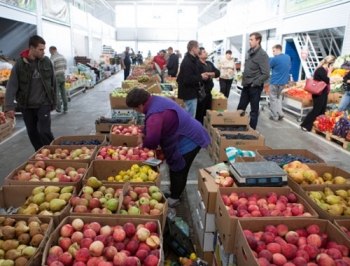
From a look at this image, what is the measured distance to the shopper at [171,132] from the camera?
2.87 m

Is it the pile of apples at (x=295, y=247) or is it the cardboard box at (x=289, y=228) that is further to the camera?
the cardboard box at (x=289, y=228)

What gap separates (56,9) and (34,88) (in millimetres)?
12296

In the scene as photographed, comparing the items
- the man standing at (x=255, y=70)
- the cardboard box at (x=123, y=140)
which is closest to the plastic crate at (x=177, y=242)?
the cardboard box at (x=123, y=140)

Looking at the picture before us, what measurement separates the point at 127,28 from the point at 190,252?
38.4 m

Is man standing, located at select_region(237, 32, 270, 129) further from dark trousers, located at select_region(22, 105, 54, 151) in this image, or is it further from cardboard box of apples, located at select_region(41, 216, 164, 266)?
cardboard box of apples, located at select_region(41, 216, 164, 266)

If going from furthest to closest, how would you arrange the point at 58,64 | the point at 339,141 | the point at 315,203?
the point at 58,64 → the point at 339,141 → the point at 315,203

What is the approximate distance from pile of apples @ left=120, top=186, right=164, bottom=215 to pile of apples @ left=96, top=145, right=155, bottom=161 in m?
0.73

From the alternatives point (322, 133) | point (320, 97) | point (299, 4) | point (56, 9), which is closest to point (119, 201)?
point (322, 133)

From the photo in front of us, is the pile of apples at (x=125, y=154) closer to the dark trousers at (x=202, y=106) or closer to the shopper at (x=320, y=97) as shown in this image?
the dark trousers at (x=202, y=106)

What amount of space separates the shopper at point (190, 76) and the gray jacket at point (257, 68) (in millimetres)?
1050

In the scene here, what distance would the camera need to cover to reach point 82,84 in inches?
512

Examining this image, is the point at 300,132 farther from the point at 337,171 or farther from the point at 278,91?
the point at 337,171

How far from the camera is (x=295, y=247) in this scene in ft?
6.20

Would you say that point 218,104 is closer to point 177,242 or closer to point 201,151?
point 201,151
